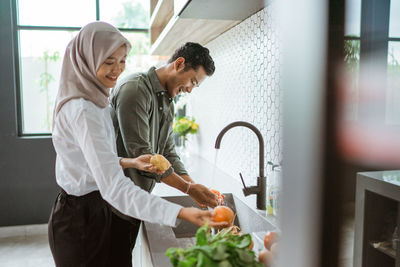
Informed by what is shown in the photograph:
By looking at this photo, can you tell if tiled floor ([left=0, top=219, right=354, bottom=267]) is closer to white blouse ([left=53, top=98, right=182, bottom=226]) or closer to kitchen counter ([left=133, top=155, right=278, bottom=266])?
kitchen counter ([left=133, top=155, right=278, bottom=266])

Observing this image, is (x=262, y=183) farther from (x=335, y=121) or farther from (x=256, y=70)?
(x=335, y=121)

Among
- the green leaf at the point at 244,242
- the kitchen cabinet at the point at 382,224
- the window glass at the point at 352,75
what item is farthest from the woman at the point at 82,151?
the window glass at the point at 352,75

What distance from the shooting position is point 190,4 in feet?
4.42

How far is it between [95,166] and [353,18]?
79cm

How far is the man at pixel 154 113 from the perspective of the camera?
132 centimetres

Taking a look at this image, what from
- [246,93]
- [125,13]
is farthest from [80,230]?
[125,13]

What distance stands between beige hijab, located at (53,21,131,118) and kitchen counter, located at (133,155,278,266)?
515mm

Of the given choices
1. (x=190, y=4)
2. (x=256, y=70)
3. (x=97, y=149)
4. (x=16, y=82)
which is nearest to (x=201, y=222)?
(x=97, y=149)

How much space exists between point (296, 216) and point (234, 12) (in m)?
1.45

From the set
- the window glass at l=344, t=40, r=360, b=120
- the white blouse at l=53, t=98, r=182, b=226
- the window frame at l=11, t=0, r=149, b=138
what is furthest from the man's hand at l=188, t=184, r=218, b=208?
the window frame at l=11, t=0, r=149, b=138

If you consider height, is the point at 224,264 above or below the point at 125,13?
below

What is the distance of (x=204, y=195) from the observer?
1.35m

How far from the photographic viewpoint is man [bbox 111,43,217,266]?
4.32 ft

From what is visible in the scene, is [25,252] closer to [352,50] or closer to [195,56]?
[195,56]
